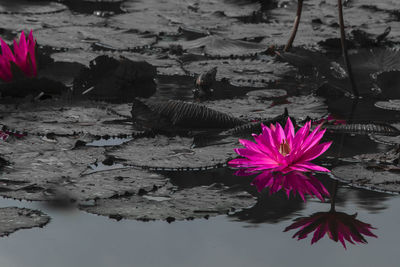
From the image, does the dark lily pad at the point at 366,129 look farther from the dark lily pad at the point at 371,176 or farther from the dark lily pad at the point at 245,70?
the dark lily pad at the point at 245,70

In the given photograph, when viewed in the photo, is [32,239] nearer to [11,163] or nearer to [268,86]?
[11,163]

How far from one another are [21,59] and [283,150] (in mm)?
1057

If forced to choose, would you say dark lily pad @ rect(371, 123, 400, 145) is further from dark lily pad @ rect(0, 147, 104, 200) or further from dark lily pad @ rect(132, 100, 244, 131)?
dark lily pad @ rect(0, 147, 104, 200)

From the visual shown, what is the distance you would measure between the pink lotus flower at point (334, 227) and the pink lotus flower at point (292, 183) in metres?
0.11

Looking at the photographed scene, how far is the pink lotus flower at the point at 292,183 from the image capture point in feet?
5.94

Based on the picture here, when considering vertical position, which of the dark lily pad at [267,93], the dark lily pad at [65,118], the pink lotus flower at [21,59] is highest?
the pink lotus flower at [21,59]

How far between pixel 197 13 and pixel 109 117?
186 centimetres

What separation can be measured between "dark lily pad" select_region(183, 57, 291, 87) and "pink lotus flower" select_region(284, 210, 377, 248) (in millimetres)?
1172

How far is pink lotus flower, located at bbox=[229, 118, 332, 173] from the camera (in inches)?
74.2

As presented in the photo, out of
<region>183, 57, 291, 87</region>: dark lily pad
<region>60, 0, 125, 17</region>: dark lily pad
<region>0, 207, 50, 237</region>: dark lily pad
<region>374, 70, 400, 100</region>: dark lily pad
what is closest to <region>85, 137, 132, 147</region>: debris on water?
<region>0, 207, 50, 237</region>: dark lily pad

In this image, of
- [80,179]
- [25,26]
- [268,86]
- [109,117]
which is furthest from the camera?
[25,26]

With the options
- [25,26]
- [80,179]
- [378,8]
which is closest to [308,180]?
[80,179]

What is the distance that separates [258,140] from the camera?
6.21 ft

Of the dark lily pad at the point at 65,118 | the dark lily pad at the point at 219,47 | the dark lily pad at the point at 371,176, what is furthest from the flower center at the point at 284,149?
the dark lily pad at the point at 219,47
